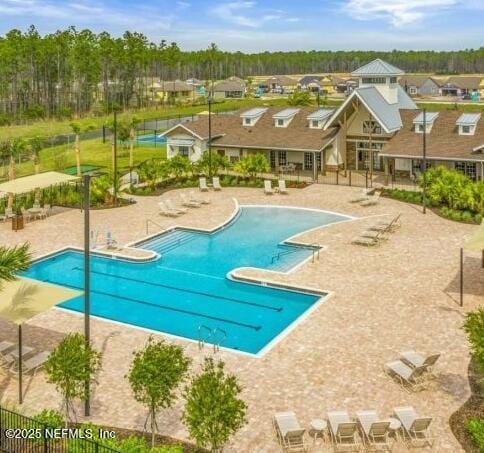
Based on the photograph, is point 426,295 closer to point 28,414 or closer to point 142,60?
point 28,414

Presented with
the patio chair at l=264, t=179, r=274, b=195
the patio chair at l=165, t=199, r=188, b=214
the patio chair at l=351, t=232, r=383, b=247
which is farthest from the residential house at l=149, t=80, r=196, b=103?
the patio chair at l=351, t=232, r=383, b=247

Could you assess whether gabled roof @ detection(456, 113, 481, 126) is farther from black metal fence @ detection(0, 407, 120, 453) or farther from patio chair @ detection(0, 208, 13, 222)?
black metal fence @ detection(0, 407, 120, 453)

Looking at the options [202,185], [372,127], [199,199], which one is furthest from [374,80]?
[199,199]

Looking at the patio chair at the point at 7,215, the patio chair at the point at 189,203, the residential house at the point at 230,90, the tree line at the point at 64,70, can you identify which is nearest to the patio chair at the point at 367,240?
the patio chair at the point at 189,203

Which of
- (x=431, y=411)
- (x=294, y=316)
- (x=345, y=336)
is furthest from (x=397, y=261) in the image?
(x=431, y=411)

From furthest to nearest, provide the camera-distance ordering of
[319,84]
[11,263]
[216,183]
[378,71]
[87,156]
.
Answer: [319,84] < [87,156] < [378,71] < [216,183] < [11,263]

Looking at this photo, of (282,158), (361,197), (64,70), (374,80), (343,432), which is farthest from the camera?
(64,70)

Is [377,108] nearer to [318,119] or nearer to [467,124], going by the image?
[318,119]

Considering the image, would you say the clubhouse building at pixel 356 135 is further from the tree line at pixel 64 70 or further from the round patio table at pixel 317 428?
the tree line at pixel 64 70
